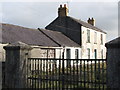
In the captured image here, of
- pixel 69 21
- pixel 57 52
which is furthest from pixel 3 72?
pixel 69 21

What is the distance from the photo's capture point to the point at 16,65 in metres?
8.51

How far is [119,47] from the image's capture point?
22.6 feet

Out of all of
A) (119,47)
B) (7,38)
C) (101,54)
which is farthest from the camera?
(101,54)

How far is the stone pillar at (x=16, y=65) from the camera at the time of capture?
8.46 meters

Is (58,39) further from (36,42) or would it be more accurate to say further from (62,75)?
(62,75)

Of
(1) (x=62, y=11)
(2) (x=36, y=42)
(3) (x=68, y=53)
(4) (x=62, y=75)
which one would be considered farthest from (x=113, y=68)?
(1) (x=62, y=11)

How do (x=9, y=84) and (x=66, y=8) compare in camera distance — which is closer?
(x=9, y=84)

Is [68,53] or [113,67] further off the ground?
[68,53]

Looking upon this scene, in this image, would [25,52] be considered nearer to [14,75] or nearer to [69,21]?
[14,75]

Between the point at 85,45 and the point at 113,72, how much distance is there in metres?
21.6

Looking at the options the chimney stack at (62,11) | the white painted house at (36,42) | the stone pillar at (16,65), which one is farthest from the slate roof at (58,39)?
the stone pillar at (16,65)

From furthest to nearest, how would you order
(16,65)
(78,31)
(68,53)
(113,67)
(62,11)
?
1. (62,11)
2. (78,31)
3. (68,53)
4. (16,65)
5. (113,67)

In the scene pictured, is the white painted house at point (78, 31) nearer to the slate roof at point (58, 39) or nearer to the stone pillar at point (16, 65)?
the slate roof at point (58, 39)

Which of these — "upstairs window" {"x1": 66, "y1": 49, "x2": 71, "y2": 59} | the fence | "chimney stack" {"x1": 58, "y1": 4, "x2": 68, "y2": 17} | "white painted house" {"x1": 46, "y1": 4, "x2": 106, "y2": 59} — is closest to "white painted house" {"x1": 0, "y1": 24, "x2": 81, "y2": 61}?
"upstairs window" {"x1": 66, "y1": 49, "x2": 71, "y2": 59}
